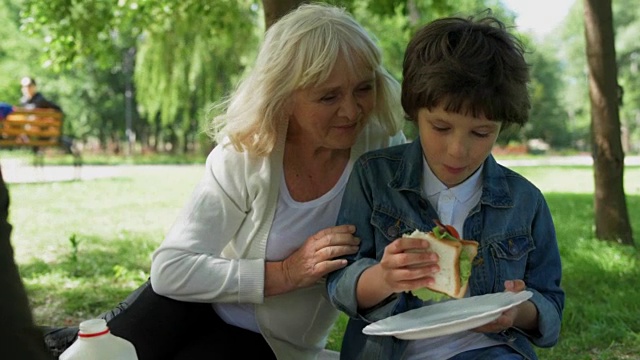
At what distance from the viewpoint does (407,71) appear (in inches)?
87.4

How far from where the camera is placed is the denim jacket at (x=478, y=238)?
2.13 m

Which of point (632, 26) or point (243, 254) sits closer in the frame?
point (243, 254)

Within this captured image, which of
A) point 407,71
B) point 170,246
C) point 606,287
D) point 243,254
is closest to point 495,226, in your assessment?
point 407,71

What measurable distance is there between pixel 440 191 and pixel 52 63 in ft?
20.1

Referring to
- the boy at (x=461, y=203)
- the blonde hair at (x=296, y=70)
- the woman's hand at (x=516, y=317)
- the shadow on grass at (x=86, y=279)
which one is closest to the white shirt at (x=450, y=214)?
the boy at (x=461, y=203)

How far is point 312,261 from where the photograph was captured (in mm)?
2309

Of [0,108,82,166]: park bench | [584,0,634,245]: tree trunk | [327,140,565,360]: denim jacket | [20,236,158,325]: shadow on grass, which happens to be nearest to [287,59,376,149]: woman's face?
[327,140,565,360]: denim jacket

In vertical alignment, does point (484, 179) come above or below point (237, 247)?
above

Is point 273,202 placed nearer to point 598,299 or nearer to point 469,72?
point 469,72

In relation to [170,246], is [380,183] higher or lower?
higher

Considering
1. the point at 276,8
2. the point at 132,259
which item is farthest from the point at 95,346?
the point at 132,259

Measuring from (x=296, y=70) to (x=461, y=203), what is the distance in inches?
25.5

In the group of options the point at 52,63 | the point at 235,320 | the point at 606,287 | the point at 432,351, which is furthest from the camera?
the point at 52,63

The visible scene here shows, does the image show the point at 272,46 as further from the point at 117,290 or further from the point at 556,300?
Result: the point at 117,290
